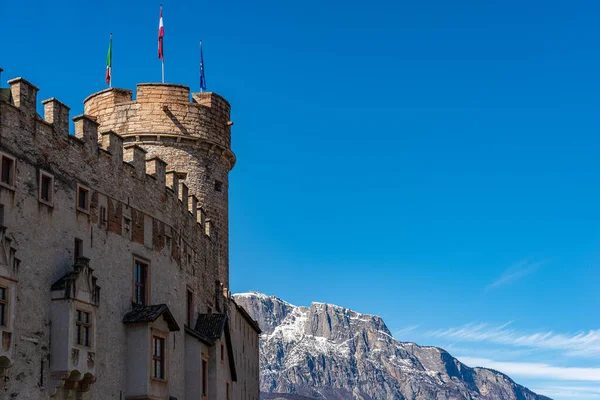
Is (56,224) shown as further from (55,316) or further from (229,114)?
(229,114)

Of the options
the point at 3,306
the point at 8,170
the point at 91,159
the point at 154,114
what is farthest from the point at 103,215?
the point at 154,114

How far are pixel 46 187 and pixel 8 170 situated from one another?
2.11 m

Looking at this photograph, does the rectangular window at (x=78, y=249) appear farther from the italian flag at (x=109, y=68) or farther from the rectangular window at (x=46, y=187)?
the italian flag at (x=109, y=68)

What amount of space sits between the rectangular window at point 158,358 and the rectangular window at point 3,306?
8.39 meters

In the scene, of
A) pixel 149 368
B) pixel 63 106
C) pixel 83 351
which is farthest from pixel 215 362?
pixel 63 106

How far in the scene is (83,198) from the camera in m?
32.2

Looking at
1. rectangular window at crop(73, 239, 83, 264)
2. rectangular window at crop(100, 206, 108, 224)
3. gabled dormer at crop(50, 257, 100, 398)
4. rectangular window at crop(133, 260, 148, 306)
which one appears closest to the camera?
gabled dormer at crop(50, 257, 100, 398)

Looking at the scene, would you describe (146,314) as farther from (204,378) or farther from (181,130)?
(181,130)

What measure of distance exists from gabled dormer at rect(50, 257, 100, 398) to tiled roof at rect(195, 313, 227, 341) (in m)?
11.1

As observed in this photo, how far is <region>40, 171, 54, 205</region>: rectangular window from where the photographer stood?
29.6 m

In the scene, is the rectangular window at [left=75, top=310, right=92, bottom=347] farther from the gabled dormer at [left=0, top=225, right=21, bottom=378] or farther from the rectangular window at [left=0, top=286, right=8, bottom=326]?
the rectangular window at [left=0, top=286, right=8, bottom=326]

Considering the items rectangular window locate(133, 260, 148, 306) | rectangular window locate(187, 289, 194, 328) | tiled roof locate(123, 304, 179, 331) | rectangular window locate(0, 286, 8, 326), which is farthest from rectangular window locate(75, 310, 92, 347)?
rectangular window locate(187, 289, 194, 328)

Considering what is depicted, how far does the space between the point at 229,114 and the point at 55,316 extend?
24.7 metres

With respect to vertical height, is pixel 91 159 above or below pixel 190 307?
above
